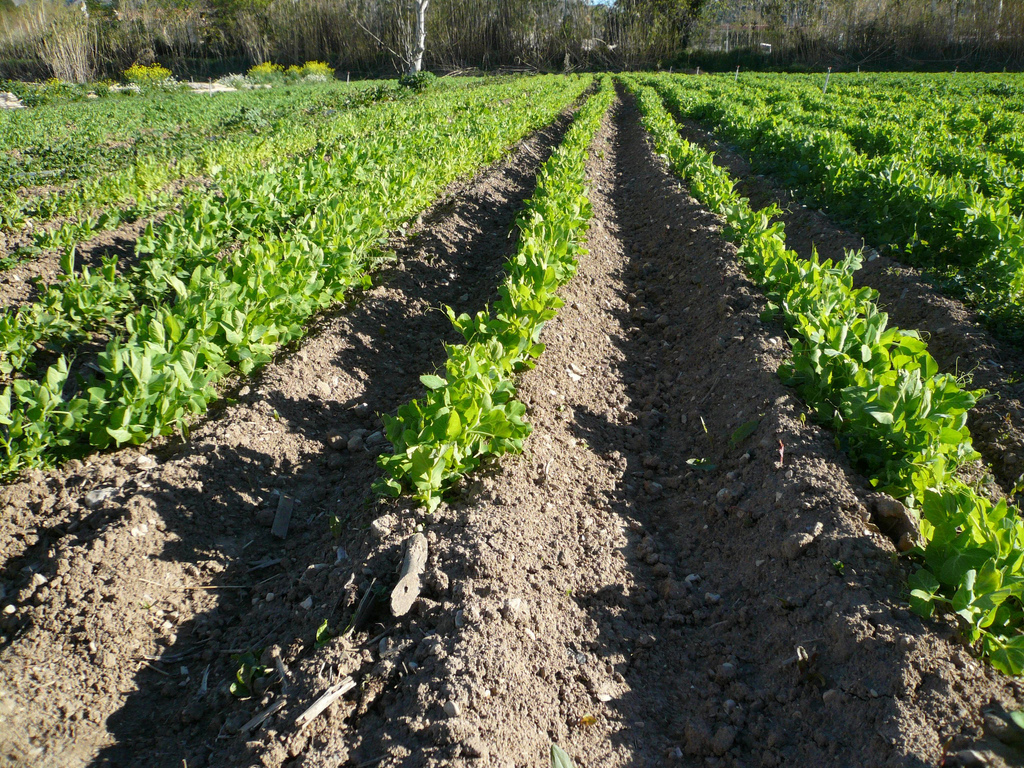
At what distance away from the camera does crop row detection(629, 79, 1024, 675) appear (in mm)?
2182

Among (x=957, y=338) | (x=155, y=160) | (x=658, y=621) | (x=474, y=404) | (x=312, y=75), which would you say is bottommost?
(x=658, y=621)

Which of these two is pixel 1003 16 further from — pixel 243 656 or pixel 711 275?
pixel 243 656

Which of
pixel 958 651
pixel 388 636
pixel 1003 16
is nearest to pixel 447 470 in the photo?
pixel 388 636

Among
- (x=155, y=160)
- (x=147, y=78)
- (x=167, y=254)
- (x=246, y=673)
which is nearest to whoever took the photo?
(x=246, y=673)

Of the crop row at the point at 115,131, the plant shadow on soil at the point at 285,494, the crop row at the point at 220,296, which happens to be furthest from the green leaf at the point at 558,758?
the crop row at the point at 115,131

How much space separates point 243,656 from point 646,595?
5.93ft

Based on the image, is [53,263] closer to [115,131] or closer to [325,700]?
[325,700]

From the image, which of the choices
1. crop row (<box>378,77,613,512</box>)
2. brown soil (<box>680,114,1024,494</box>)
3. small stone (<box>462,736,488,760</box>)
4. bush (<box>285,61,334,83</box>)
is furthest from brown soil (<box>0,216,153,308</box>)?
bush (<box>285,61,334,83</box>)

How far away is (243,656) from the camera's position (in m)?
2.45

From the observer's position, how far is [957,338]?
5184 mm

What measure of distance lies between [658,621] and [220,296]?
345cm

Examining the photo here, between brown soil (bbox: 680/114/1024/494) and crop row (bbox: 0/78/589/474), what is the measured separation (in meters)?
4.50

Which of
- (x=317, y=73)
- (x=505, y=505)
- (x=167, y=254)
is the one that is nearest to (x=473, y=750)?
(x=505, y=505)

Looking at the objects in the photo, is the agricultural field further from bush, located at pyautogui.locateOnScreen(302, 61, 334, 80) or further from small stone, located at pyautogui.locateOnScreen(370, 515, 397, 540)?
bush, located at pyautogui.locateOnScreen(302, 61, 334, 80)
